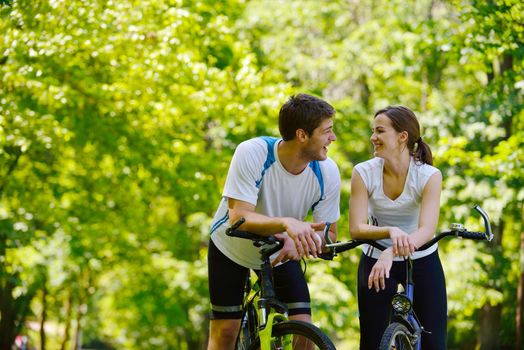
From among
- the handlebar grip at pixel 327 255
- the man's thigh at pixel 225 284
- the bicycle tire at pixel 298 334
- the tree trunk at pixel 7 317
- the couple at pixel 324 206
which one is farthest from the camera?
the tree trunk at pixel 7 317

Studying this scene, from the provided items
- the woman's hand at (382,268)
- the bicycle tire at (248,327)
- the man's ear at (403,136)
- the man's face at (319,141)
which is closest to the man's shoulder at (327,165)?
the man's face at (319,141)

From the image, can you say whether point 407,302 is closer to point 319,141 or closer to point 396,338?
point 396,338

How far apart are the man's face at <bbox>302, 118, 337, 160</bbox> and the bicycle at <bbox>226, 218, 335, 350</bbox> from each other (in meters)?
0.53

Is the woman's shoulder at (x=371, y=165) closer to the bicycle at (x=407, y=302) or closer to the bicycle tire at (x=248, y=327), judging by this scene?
the bicycle at (x=407, y=302)

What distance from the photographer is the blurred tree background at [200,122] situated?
32.5ft

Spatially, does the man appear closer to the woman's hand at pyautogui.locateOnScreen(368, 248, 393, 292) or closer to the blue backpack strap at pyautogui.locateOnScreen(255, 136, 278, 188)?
the blue backpack strap at pyautogui.locateOnScreen(255, 136, 278, 188)

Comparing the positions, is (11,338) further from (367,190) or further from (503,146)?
(367,190)

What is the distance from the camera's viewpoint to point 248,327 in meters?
4.78

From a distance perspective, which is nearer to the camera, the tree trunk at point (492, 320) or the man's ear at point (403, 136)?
the man's ear at point (403, 136)

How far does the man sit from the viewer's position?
4.43 meters

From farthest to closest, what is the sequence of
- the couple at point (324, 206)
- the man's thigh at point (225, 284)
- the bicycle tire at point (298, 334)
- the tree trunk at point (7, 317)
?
the tree trunk at point (7, 317), the man's thigh at point (225, 284), the couple at point (324, 206), the bicycle tire at point (298, 334)

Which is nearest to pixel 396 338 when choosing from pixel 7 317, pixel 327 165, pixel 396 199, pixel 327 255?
pixel 327 255

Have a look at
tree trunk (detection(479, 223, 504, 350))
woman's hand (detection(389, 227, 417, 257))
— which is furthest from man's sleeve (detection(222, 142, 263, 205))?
tree trunk (detection(479, 223, 504, 350))

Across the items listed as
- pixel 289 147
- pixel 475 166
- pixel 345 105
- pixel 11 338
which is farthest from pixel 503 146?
pixel 11 338
